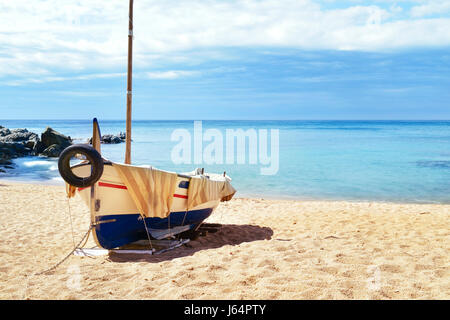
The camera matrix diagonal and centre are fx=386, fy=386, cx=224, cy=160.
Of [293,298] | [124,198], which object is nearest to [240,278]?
[293,298]

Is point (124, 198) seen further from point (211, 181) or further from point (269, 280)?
point (269, 280)

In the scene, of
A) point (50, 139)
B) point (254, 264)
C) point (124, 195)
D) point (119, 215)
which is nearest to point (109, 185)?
→ point (124, 195)

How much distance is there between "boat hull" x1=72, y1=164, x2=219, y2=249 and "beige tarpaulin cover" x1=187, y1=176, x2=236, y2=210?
16 centimetres

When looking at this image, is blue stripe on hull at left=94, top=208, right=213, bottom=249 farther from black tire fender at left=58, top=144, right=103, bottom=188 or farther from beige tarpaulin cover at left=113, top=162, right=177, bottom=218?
black tire fender at left=58, top=144, right=103, bottom=188

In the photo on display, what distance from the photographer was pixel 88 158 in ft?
21.1

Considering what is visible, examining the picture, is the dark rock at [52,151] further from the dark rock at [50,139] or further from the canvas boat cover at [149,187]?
the canvas boat cover at [149,187]

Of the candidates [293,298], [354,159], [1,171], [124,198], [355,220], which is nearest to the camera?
[293,298]

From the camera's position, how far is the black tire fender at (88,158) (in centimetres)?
638

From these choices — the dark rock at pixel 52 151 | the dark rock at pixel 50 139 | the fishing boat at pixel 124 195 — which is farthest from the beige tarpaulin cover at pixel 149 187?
the dark rock at pixel 50 139

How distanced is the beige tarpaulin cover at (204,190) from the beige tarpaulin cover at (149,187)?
0.78 metres

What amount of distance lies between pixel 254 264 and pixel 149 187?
252cm

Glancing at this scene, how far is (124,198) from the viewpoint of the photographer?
718 cm

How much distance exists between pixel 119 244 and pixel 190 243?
1.69 m

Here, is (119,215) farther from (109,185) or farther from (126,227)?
(109,185)
